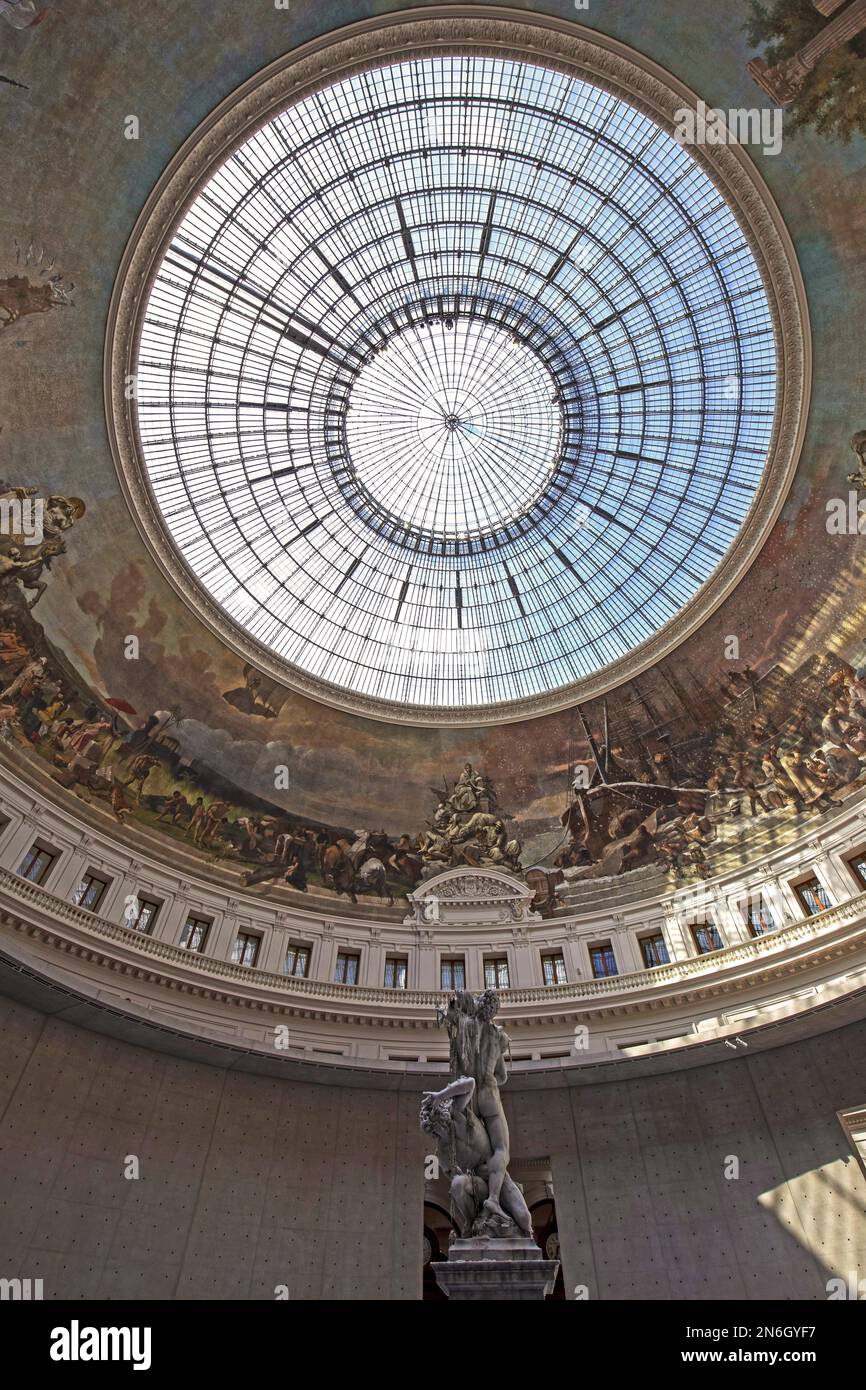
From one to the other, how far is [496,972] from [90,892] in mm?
13573

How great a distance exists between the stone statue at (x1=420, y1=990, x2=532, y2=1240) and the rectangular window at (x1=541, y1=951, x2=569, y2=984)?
1409 centimetres

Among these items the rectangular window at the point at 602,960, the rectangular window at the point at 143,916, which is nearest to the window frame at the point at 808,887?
the rectangular window at the point at 602,960

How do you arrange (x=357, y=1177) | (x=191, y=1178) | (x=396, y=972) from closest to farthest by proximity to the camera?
1. (x=191, y=1178)
2. (x=357, y=1177)
3. (x=396, y=972)

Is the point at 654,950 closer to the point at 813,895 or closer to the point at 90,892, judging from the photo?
the point at 813,895

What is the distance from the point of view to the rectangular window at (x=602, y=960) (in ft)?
88.2

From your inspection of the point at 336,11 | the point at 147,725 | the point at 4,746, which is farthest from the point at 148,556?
the point at 336,11

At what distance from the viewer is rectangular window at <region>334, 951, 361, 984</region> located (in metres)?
27.5

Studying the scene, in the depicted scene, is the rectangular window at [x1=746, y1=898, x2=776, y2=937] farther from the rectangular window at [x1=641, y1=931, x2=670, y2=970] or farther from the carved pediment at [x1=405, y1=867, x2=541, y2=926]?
the carved pediment at [x1=405, y1=867, x2=541, y2=926]

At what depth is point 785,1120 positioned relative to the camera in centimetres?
2103

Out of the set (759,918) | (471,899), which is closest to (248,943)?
(471,899)

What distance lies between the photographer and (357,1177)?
22047 millimetres

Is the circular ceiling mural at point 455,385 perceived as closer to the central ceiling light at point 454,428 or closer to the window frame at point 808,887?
the central ceiling light at point 454,428
